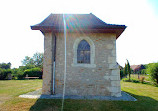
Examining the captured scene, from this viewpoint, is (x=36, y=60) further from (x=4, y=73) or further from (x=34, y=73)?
(x=4, y=73)

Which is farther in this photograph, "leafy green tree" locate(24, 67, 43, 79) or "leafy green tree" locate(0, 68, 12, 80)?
"leafy green tree" locate(24, 67, 43, 79)

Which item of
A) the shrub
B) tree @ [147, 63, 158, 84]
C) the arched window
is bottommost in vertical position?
the shrub

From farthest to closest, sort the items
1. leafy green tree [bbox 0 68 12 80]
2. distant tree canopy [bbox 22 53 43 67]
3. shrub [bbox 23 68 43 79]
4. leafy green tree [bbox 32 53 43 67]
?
leafy green tree [bbox 32 53 43 67]
distant tree canopy [bbox 22 53 43 67]
shrub [bbox 23 68 43 79]
leafy green tree [bbox 0 68 12 80]

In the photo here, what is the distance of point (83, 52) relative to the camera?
18.0ft

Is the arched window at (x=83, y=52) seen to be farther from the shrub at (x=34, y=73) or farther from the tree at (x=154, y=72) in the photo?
the shrub at (x=34, y=73)

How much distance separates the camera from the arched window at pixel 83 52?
5.43m

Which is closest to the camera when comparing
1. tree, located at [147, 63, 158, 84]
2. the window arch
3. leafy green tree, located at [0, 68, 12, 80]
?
the window arch

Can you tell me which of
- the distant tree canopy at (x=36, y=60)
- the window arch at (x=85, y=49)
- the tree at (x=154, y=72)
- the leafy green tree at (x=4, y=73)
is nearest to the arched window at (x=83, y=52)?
the window arch at (x=85, y=49)

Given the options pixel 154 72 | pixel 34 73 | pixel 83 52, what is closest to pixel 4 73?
pixel 34 73

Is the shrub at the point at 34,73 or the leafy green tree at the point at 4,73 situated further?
the shrub at the point at 34,73

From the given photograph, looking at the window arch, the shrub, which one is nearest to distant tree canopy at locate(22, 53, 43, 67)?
the shrub

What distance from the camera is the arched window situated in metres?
5.43

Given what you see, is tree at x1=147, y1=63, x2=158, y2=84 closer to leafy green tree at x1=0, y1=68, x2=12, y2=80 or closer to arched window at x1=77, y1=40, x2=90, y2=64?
arched window at x1=77, y1=40, x2=90, y2=64

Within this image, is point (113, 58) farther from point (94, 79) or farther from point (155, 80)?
point (155, 80)
